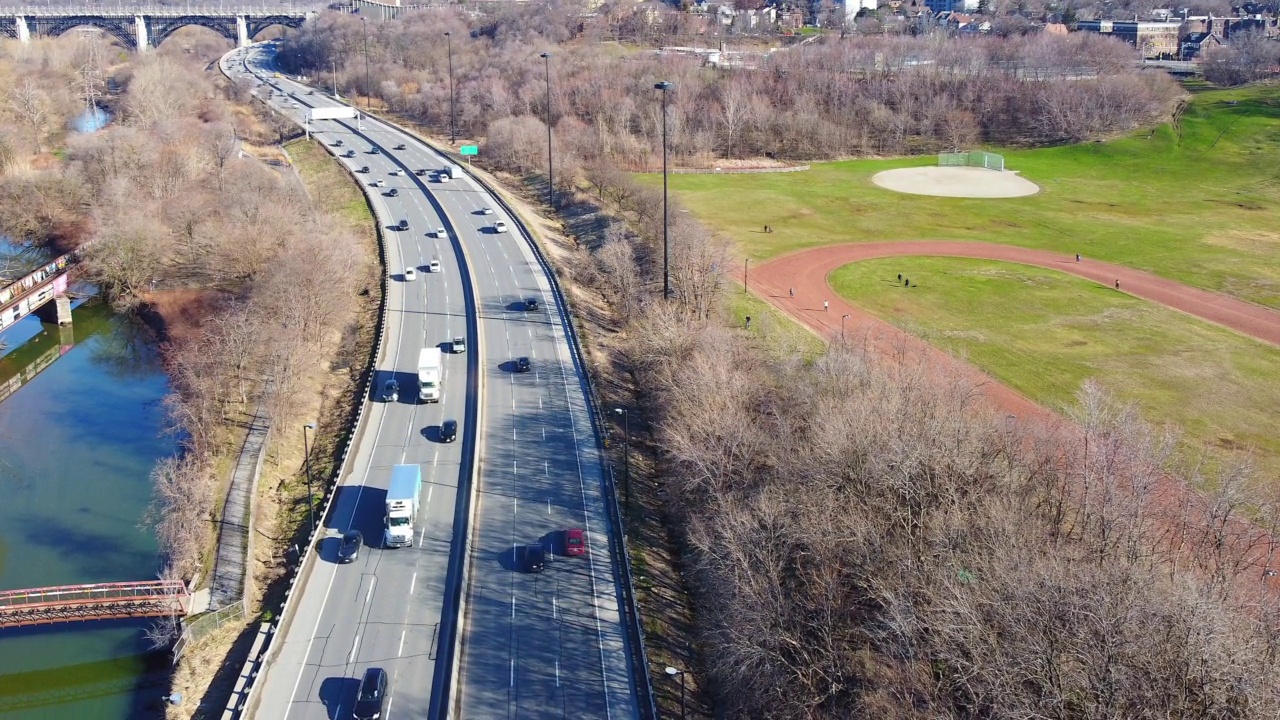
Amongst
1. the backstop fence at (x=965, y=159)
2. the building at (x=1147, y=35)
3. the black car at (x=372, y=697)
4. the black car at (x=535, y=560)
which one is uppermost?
the building at (x=1147, y=35)

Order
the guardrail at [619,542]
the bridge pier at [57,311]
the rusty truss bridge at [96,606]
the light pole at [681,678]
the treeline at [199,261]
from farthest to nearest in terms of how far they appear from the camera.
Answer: the bridge pier at [57,311] < the treeline at [199,261] < the rusty truss bridge at [96,606] < the guardrail at [619,542] < the light pole at [681,678]

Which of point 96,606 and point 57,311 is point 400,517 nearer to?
point 96,606

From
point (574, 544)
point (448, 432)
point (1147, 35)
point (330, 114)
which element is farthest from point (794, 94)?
point (574, 544)

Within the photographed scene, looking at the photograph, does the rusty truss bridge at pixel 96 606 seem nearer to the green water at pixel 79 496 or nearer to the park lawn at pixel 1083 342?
the green water at pixel 79 496

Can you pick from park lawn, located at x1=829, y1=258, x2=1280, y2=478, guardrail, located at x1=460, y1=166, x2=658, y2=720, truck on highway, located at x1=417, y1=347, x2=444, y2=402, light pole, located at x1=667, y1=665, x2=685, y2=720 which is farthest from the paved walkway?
park lawn, located at x1=829, y1=258, x2=1280, y2=478

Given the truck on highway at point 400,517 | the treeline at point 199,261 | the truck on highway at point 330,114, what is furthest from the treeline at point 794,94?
the truck on highway at point 400,517

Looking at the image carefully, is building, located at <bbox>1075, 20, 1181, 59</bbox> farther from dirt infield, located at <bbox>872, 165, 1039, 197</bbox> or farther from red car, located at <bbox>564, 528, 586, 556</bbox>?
red car, located at <bbox>564, 528, 586, 556</bbox>
